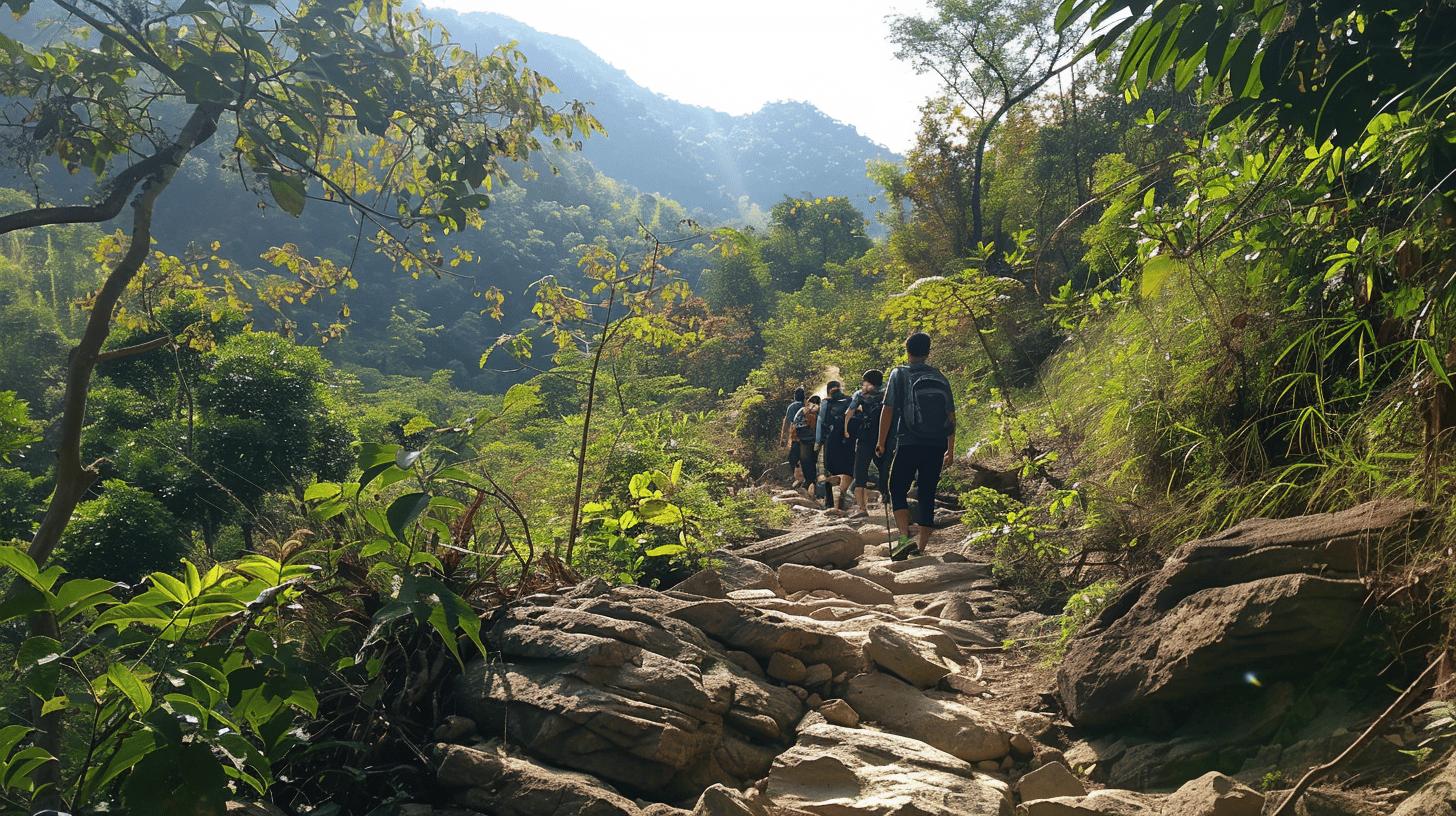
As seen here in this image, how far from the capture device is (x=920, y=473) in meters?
8.55

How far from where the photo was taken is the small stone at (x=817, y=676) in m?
4.38

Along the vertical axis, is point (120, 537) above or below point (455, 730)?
below

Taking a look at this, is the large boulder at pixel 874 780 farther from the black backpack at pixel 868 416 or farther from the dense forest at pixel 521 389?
the black backpack at pixel 868 416

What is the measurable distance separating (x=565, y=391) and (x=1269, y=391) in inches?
841

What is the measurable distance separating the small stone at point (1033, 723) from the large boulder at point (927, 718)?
0.63ft

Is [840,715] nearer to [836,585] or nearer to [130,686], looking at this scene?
[836,585]

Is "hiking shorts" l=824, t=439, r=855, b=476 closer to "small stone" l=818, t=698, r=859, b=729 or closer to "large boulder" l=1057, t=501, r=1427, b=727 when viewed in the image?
"large boulder" l=1057, t=501, r=1427, b=727

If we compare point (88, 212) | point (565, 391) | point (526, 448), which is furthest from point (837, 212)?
point (88, 212)

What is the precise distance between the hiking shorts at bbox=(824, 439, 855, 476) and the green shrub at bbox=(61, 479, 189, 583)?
953 cm

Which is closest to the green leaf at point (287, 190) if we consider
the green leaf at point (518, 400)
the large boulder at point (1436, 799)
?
the green leaf at point (518, 400)

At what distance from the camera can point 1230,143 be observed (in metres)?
4.52

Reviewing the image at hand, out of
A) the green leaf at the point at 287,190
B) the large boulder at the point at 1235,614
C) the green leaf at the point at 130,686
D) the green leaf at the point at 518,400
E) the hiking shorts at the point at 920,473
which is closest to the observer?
the green leaf at the point at 130,686

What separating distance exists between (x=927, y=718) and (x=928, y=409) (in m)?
4.45

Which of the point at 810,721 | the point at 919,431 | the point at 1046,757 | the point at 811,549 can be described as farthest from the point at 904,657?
the point at 919,431
